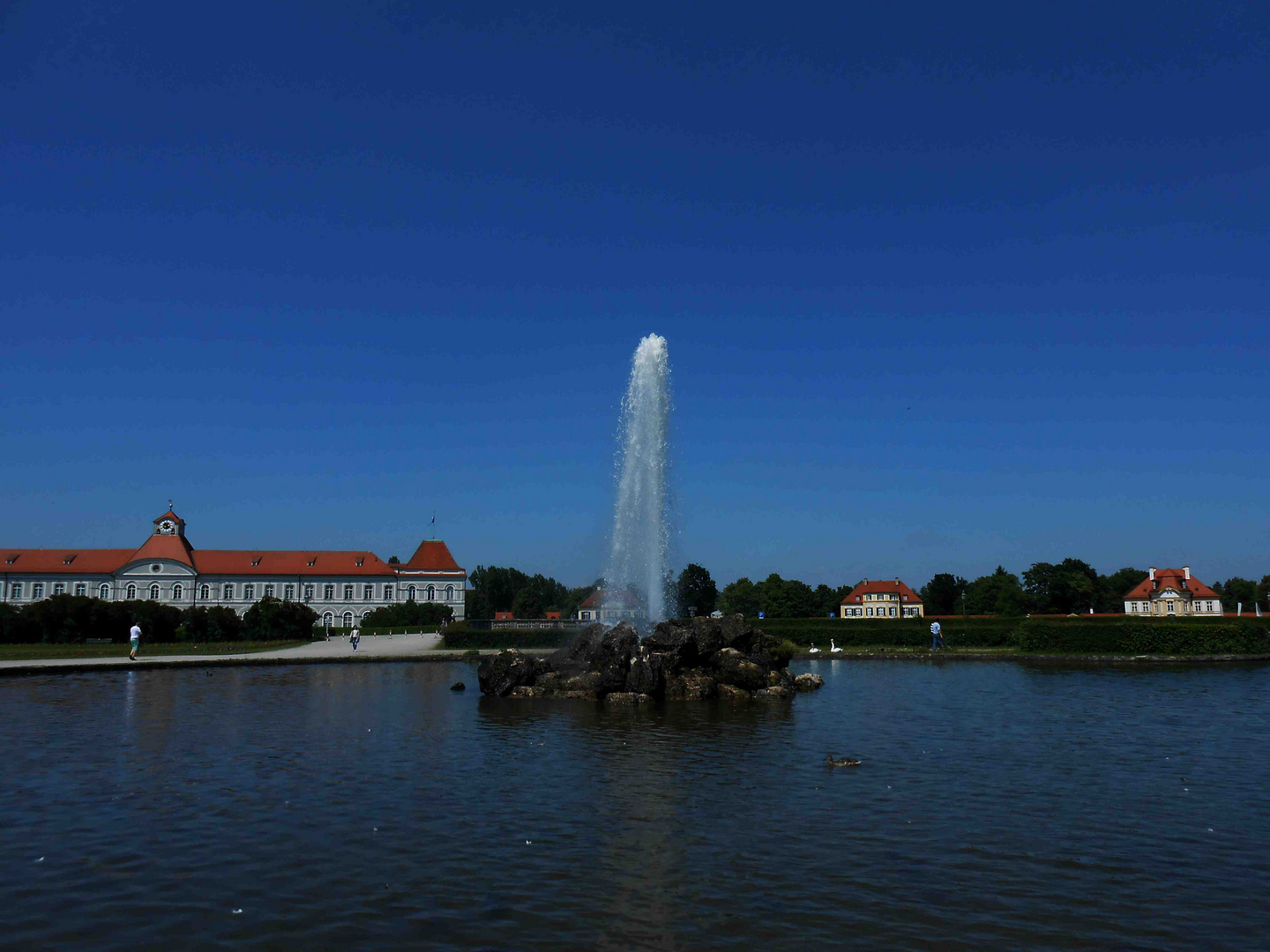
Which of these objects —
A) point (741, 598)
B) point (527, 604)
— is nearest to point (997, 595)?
point (741, 598)

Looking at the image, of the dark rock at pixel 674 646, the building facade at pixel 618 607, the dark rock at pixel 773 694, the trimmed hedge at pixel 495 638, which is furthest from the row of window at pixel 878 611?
the dark rock at pixel 674 646

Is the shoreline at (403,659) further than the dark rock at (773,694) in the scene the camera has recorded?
Yes

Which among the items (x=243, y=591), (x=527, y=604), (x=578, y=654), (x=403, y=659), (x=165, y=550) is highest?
(x=165, y=550)

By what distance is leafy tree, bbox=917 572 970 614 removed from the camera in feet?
510

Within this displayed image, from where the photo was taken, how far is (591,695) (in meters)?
30.8

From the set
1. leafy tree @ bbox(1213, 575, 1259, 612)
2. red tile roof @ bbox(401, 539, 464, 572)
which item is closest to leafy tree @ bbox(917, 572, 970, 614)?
leafy tree @ bbox(1213, 575, 1259, 612)

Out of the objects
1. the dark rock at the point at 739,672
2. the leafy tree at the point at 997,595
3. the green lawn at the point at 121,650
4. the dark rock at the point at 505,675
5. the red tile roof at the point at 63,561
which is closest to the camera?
the dark rock at the point at 739,672

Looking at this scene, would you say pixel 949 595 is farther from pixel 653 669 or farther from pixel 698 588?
pixel 653 669

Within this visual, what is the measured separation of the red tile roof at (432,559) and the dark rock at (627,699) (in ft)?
295

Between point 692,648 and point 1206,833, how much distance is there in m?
19.6

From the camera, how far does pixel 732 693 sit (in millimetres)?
31500

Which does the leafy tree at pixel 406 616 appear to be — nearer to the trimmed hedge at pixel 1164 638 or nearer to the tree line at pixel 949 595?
the tree line at pixel 949 595

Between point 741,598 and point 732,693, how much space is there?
108328 mm

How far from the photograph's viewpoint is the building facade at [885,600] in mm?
Result: 147625
